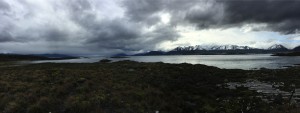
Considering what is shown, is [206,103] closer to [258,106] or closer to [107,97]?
[258,106]

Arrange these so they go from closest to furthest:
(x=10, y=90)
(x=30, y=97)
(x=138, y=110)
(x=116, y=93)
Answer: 1. (x=138, y=110)
2. (x=30, y=97)
3. (x=116, y=93)
4. (x=10, y=90)

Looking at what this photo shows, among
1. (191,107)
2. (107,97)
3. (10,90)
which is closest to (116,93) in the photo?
(107,97)

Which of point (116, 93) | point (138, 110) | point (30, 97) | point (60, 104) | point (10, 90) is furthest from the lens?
point (10, 90)

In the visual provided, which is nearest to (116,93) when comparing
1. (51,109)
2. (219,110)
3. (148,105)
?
(148,105)

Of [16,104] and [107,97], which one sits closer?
[16,104]

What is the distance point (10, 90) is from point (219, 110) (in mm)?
18836

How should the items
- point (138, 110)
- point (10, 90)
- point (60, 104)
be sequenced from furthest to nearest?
point (10, 90) → point (60, 104) → point (138, 110)

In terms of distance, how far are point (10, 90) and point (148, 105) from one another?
1379 centimetres

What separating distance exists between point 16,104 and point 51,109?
274 centimetres

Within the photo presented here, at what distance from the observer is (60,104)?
1488 cm

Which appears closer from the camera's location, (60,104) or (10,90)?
(60,104)

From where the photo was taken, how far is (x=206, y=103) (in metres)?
16.3

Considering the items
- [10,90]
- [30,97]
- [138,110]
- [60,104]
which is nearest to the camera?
[138,110]

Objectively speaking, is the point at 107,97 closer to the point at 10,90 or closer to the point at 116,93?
the point at 116,93
